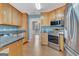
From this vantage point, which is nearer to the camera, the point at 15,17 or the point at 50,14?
the point at 15,17

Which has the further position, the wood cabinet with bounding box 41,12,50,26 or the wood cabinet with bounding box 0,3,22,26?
the wood cabinet with bounding box 41,12,50,26

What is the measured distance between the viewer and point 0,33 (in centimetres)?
198

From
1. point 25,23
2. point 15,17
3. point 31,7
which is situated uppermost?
point 31,7

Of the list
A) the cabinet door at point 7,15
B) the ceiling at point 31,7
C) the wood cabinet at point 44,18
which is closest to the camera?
the ceiling at point 31,7

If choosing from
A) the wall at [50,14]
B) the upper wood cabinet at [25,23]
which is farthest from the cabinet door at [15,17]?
the wall at [50,14]

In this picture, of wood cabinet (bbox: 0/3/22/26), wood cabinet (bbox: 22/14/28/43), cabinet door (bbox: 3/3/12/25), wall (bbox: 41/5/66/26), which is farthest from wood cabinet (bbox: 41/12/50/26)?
cabinet door (bbox: 3/3/12/25)

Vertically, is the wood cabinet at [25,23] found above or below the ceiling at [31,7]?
below

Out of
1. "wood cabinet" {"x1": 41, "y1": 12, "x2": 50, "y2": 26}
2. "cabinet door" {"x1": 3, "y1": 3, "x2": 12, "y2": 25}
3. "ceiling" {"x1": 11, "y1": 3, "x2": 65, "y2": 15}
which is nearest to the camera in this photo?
"ceiling" {"x1": 11, "y1": 3, "x2": 65, "y2": 15}

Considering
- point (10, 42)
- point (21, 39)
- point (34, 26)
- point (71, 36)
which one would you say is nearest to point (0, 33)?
point (10, 42)

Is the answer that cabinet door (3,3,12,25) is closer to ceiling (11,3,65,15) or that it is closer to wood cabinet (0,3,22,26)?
wood cabinet (0,3,22,26)

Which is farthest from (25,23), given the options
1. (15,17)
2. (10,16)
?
(10,16)

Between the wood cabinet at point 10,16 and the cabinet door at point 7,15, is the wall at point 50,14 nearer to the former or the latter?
the wood cabinet at point 10,16

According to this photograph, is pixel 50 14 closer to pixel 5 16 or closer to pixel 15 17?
pixel 15 17

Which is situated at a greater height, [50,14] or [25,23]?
[50,14]
